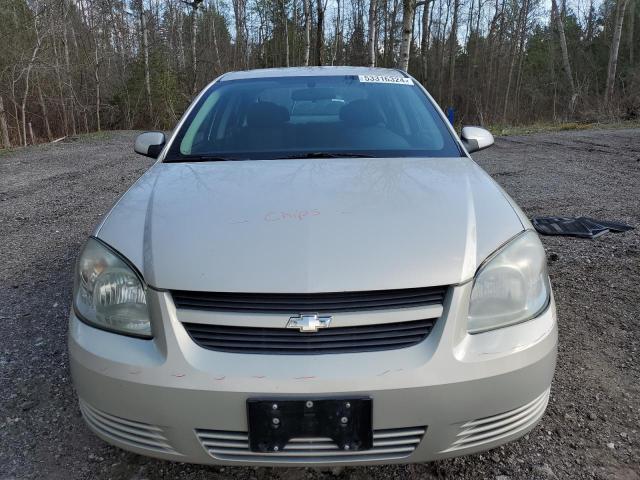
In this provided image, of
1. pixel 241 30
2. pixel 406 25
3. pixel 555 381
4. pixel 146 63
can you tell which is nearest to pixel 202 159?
pixel 555 381

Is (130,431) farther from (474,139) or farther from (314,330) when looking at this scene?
(474,139)

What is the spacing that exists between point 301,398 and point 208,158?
141 cm

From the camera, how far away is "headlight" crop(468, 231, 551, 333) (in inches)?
59.0

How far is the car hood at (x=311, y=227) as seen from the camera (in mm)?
1459

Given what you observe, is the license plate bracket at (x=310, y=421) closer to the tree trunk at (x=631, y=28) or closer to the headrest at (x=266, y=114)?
the headrest at (x=266, y=114)

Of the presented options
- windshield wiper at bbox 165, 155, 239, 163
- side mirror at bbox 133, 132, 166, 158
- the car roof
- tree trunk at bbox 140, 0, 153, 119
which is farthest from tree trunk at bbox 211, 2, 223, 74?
windshield wiper at bbox 165, 155, 239, 163

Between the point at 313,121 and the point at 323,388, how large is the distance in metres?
1.68

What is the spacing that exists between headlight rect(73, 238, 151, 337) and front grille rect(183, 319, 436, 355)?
197 mm

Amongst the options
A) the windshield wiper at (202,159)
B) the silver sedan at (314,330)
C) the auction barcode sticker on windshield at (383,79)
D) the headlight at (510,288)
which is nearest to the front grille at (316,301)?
the silver sedan at (314,330)

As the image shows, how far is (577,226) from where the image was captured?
432 centimetres

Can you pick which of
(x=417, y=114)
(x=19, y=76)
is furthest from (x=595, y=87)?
(x=417, y=114)

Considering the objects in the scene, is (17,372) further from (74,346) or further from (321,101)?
(321,101)

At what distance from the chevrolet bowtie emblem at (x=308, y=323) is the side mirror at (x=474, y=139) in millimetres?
1819

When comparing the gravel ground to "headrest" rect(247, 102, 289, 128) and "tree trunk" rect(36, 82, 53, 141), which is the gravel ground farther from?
"tree trunk" rect(36, 82, 53, 141)
